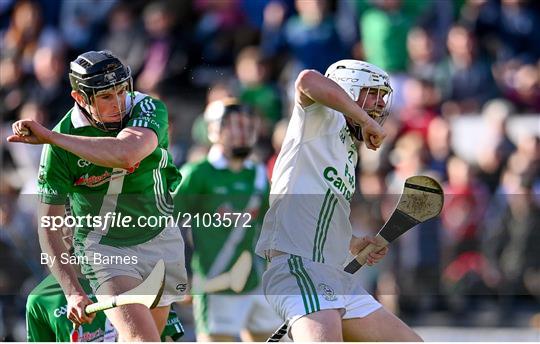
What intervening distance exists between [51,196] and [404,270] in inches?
149

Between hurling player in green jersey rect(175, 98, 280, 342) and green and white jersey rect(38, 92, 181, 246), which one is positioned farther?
hurling player in green jersey rect(175, 98, 280, 342)

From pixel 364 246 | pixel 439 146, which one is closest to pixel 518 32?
pixel 439 146

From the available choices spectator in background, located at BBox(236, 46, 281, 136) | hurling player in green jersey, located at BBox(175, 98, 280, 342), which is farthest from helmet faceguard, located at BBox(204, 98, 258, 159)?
spectator in background, located at BBox(236, 46, 281, 136)

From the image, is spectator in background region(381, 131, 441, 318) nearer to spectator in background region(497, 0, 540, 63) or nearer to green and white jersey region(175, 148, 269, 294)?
green and white jersey region(175, 148, 269, 294)

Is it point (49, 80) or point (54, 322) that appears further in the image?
point (49, 80)

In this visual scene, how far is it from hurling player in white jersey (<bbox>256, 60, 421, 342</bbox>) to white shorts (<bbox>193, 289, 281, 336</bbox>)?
2.86 meters

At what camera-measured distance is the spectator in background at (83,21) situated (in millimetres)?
11156

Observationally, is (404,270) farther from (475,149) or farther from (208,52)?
(208,52)

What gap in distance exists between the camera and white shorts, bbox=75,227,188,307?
247 inches

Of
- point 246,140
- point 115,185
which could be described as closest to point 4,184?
point 246,140

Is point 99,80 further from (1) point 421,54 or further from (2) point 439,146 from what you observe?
(1) point 421,54

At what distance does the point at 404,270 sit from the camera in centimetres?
938

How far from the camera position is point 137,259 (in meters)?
6.33

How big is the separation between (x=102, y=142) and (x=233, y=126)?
2977 millimetres
